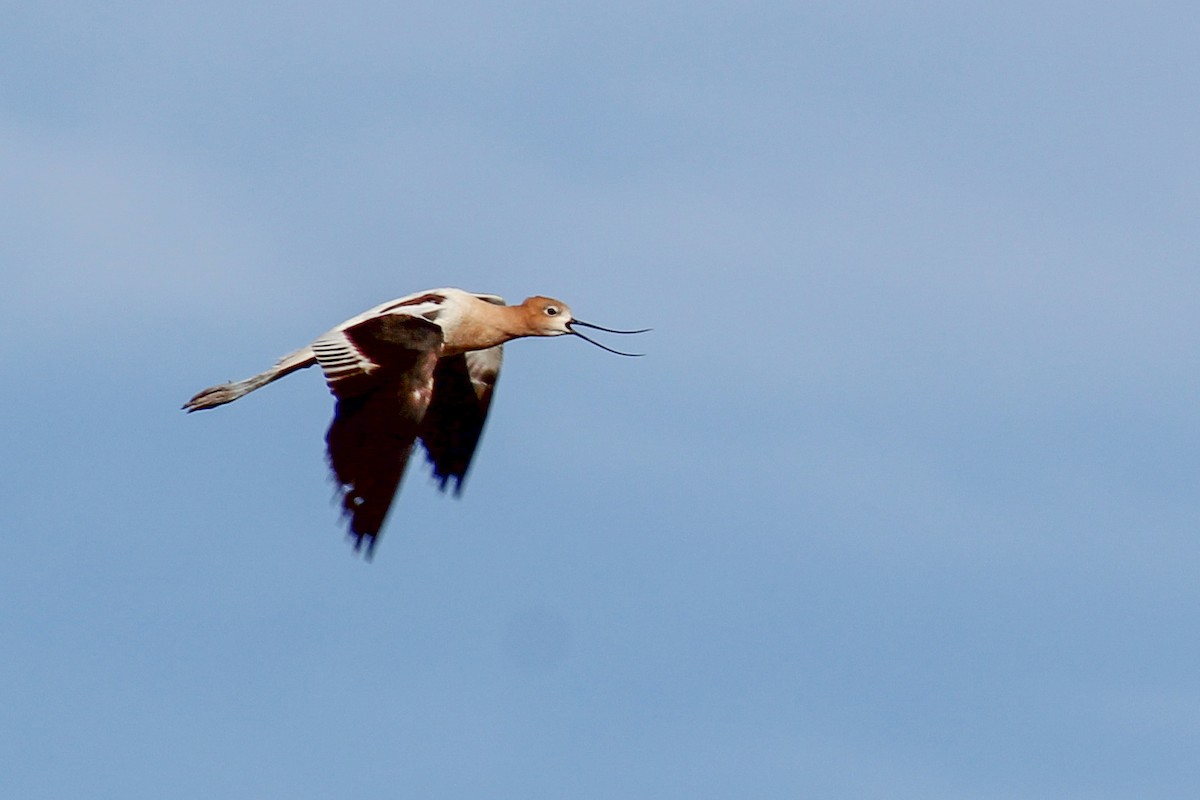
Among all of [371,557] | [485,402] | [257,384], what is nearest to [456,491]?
[485,402]

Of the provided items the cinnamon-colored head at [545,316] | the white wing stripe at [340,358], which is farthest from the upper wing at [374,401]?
the cinnamon-colored head at [545,316]

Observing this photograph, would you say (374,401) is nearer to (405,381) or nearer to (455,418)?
(405,381)

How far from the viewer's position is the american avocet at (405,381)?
24.2 metres

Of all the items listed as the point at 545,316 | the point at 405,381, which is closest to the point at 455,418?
the point at 545,316

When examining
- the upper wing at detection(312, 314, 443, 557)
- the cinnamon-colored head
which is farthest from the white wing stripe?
the cinnamon-colored head

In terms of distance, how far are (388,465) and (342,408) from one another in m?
0.84

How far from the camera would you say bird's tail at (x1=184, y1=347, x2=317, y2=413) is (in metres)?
26.1

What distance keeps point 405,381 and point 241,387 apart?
96.8 inches

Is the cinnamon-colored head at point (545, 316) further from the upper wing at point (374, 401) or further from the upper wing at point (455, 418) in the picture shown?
the upper wing at point (374, 401)

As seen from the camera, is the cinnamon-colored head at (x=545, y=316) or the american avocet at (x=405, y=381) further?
the cinnamon-colored head at (x=545, y=316)

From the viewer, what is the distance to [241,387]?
26.8 m

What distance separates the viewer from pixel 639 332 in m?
28.2

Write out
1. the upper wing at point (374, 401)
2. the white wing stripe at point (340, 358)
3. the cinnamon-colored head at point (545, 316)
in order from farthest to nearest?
the cinnamon-colored head at point (545, 316)
the white wing stripe at point (340, 358)
the upper wing at point (374, 401)

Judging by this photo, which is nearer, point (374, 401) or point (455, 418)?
point (374, 401)
